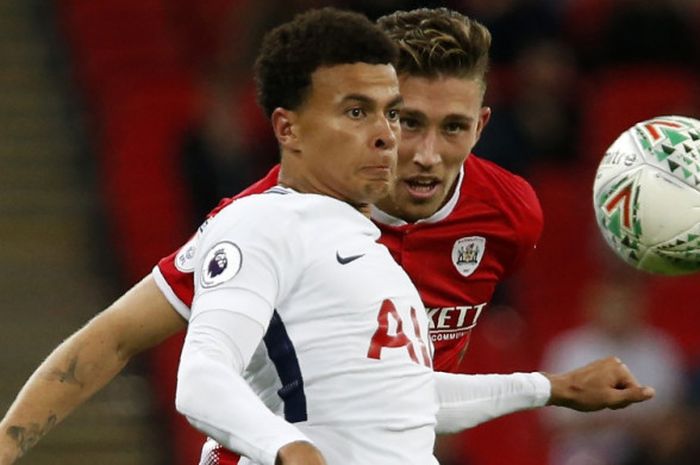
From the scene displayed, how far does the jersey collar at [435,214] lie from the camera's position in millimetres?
4891

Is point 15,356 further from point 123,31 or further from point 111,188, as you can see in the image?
point 123,31

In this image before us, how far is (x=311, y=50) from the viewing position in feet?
12.3

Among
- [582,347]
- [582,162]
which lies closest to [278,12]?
[582,162]

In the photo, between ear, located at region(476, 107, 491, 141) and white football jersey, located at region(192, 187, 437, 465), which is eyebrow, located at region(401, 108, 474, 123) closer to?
ear, located at region(476, 107, 491, 141)

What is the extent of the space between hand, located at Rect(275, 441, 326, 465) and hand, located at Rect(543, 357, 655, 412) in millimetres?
1204

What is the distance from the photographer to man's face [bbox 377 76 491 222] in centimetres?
469

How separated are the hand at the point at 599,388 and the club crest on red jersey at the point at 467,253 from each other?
843 millimetres

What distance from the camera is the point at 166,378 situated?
27.3 feet

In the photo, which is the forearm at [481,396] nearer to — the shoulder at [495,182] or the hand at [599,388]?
the hand at [599,388]

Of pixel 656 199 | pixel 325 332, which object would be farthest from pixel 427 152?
pixel 325 332

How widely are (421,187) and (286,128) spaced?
1.00 meters

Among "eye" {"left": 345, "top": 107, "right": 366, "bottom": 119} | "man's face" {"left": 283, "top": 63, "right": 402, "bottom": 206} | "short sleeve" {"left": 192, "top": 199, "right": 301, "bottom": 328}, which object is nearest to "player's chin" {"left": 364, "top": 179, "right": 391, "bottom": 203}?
"man's face" {"left": 283, "top": 63, "right": 402, "bottom": 206}

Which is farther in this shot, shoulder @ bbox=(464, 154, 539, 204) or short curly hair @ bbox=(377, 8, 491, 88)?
shoulder @ bbox=(464, 154, 539, 204)

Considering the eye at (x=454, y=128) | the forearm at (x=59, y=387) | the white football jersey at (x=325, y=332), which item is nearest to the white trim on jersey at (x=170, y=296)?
the forearm at (x=59, y=387)
